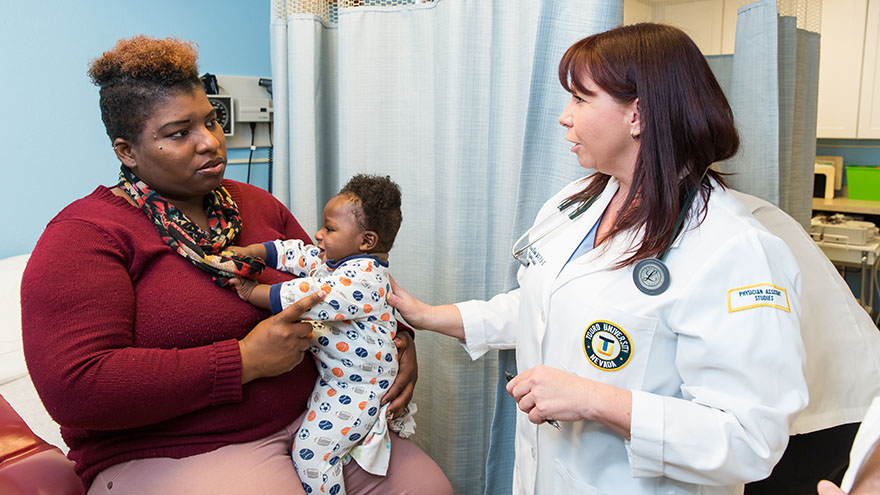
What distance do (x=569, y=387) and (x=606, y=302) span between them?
158mm

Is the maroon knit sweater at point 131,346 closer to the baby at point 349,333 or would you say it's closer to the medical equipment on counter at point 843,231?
the baby at point 349,333

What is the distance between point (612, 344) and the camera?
102 centimetres

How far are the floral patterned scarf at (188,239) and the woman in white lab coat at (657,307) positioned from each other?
58 cm

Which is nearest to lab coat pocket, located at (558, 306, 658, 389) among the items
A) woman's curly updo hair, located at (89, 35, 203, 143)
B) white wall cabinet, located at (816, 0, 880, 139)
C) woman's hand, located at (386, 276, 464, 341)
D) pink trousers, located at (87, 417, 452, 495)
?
woman's hand, located at (386, 276, 464, 341)

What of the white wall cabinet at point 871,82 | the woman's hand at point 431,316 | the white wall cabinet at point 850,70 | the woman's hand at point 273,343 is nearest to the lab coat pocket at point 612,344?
the woman's hand at point 431,316

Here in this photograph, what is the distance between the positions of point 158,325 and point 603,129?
2.85 feet

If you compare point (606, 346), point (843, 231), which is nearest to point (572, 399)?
point (606, 346)

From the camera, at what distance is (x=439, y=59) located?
5.71 feet

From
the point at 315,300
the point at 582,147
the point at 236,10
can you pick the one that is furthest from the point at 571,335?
the point at 236,10

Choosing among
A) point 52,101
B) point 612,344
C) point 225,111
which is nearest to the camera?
point 612,344

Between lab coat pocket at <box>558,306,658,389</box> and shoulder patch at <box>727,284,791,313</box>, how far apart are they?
0.12 m

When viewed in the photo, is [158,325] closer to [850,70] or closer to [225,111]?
[225,111]

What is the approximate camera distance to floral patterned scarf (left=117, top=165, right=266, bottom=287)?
3.76 ft

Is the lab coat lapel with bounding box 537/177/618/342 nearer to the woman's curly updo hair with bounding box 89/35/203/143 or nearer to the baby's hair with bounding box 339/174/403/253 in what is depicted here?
the baby's hair with bounding box 339/174/403/253
